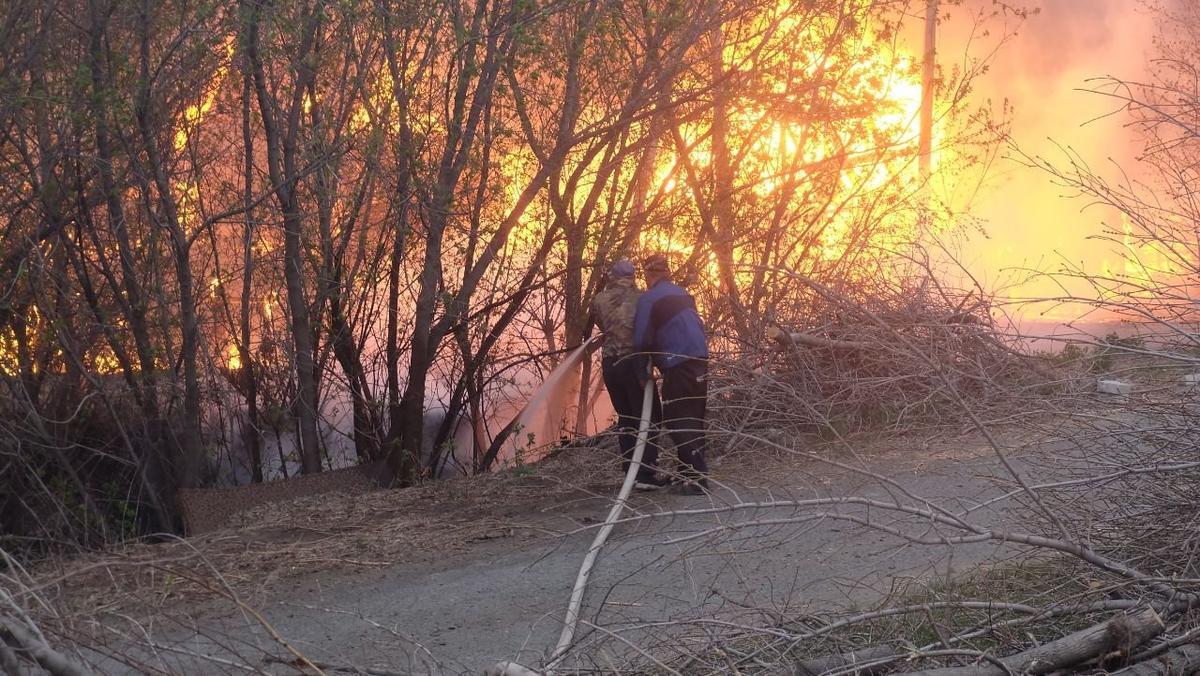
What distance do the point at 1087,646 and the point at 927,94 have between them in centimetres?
935

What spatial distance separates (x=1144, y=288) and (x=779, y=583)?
8.27 feet

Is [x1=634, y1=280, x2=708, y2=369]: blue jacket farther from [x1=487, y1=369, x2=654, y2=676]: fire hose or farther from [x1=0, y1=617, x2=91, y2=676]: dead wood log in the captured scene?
[x1=0, y1=617, x2=91, y2=676]: dead wood log

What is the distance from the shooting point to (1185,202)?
5.97 m

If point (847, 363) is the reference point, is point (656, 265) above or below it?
above

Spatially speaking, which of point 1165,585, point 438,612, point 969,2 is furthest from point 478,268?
point 1165,585

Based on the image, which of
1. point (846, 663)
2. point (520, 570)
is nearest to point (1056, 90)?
point (520, 570)

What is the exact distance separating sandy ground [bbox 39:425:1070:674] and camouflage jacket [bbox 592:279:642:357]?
1.15 meters

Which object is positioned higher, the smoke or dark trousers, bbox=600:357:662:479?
the smoke

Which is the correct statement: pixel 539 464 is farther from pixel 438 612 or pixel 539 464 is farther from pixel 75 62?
pixel 75 62

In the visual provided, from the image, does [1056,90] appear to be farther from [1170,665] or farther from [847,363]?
[1170,665]

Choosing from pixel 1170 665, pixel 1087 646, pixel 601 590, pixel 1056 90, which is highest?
pixel 1056 90

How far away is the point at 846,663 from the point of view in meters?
4.61

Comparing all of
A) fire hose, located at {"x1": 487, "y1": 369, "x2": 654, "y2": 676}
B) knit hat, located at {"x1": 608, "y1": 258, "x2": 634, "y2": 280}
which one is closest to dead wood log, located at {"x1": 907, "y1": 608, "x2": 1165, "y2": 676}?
fire hose, located at {"x1": 487, "y1": 369, "x2": 654, "y2": 676}

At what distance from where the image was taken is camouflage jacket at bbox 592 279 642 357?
31.8 ft
